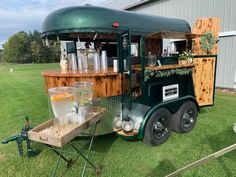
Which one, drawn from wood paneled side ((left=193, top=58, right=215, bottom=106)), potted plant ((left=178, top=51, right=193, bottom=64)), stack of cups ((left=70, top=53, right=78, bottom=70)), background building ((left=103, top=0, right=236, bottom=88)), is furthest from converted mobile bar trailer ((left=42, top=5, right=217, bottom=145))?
background building ((left=103, top=0, right=236, bottom=88))

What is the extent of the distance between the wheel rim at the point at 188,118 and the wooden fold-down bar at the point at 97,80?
5.47ft

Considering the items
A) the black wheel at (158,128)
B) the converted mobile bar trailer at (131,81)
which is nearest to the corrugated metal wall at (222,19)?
the converted mobile bar trailer at (131,81)

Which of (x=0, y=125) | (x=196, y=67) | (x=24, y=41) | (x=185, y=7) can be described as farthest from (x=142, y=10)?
(x=24, y=41)

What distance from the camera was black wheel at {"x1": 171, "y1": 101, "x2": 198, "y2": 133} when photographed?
4.05 m

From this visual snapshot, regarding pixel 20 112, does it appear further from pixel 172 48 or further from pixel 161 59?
pixel 172 48

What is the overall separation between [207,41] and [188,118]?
1934 millimetres

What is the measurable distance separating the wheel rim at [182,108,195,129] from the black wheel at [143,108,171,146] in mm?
509

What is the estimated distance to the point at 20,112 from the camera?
6.20m

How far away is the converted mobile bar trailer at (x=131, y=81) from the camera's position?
329cm

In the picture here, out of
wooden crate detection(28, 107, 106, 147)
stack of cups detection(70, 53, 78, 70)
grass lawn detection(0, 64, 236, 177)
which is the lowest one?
grass lawn detection(0, 64, 236, 177)

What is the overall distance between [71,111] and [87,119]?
0.24 meters

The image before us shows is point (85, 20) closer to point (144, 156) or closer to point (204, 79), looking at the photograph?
point (144, 156)

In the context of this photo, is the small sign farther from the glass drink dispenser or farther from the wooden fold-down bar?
the glass drink dispenser

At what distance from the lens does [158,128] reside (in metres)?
3.68
